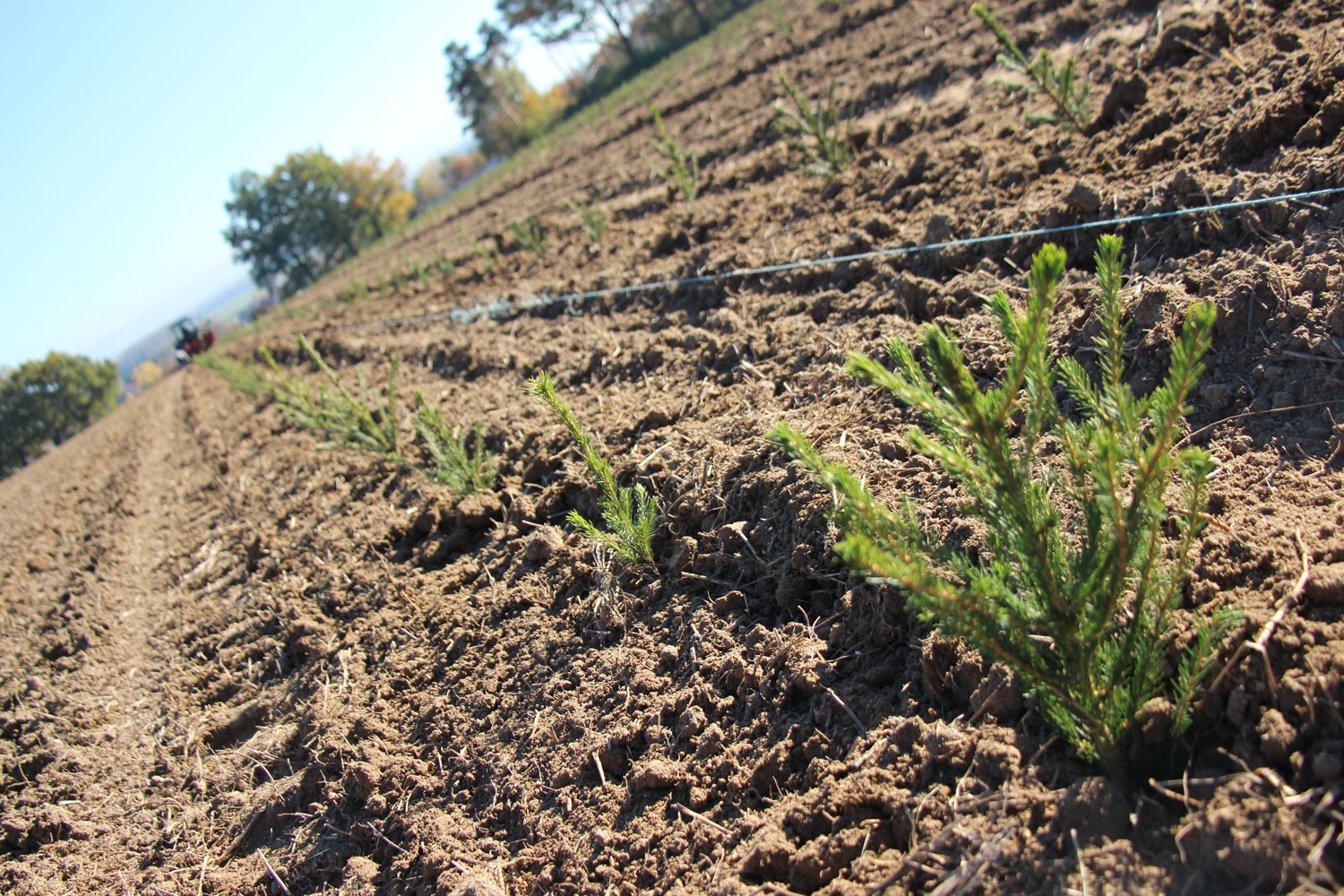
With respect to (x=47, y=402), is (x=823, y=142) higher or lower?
lower

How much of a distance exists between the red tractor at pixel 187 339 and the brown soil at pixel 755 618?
55.2ft

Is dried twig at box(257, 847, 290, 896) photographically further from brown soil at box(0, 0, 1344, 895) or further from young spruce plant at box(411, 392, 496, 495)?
young spruce plant at box(411, 392, 496, 495)

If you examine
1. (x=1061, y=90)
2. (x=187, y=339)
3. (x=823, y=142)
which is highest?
(x=187, y=339)

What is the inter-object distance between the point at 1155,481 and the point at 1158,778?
54 cm

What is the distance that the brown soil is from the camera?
4.67 ft

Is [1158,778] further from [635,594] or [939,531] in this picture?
[635,594]

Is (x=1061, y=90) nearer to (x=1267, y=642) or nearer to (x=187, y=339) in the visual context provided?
(x=1267, y=642)

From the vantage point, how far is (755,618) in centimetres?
218

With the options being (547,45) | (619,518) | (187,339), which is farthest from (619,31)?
(619,518)

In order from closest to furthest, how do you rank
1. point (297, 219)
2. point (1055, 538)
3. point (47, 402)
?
point (1055, 538) → point (47, 402) → point (297, 219)

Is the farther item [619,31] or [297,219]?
[297,219]

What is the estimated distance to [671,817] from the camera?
72.1 inches

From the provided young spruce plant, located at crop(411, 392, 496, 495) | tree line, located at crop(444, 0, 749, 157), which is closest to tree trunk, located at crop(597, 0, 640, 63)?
tree line, located at crop(444, 0, 749, 157)

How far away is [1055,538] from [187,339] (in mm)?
22923
